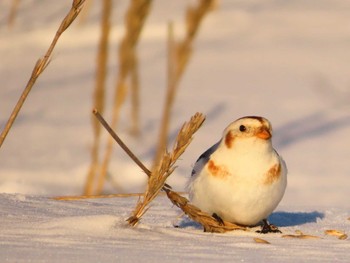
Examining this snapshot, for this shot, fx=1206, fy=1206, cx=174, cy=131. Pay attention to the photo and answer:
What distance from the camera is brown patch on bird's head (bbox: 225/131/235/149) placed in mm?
3789

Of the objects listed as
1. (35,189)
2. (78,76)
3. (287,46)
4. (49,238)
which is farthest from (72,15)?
(287,46)

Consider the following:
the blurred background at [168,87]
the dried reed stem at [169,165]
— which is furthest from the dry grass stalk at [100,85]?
the dried reed stem at [169,165]

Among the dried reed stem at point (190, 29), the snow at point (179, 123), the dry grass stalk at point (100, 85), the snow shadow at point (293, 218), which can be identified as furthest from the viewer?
the dry grass stalk at point (100, 85)

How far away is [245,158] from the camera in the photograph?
12.3 ft

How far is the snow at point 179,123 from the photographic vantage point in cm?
331

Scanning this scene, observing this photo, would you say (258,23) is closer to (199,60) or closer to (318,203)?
(199,60)

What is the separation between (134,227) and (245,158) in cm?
44

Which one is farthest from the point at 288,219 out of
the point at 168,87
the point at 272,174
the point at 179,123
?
the point at 179,123

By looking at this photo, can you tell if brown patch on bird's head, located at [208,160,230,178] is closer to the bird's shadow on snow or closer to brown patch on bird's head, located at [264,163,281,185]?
brown patch on bird's head, located at [264,163,281,185]

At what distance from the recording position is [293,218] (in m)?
4.46

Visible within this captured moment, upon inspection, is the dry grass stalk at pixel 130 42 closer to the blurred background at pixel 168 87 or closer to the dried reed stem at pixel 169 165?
the blurred background at pixel 168 87

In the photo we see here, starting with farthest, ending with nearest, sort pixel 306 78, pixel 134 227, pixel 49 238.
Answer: pixel 306 78, pixel 134 227, pixel 49 238

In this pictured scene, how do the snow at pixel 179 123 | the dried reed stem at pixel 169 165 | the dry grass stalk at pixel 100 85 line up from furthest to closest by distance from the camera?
1. the dry grass stalk at pixel 100 85
2. the dried reed stem at pixel 169 165
3. the snow at pixel 179 123

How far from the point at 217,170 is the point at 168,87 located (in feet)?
4.89
